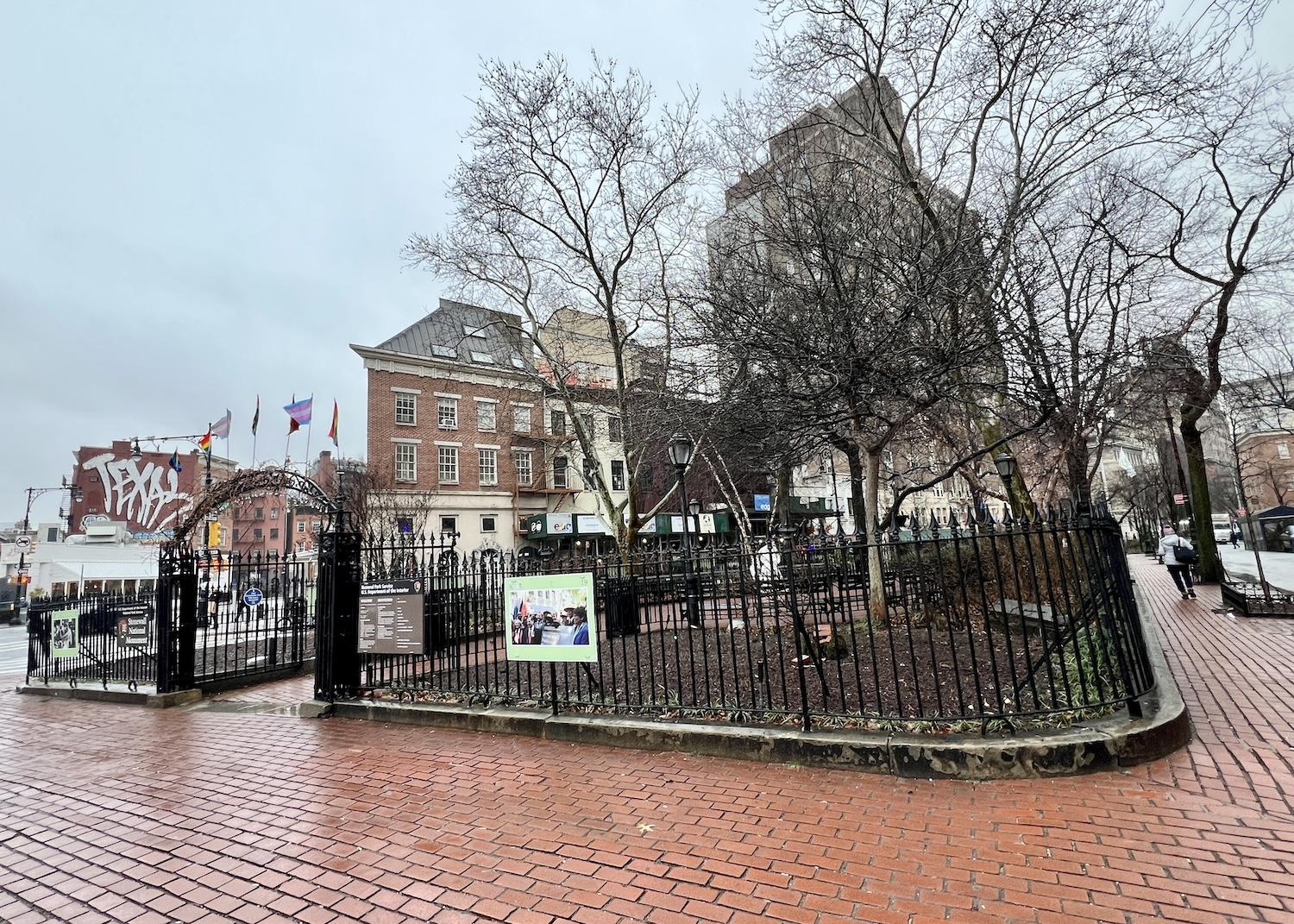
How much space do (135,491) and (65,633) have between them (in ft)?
79.3

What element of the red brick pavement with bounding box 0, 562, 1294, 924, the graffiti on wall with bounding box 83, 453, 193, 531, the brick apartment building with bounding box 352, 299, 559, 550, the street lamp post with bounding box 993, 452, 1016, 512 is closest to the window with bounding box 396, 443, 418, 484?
the brick apartment building with bounding box 352, 299, 559, 550

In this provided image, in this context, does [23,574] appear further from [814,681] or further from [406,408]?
[814,681]

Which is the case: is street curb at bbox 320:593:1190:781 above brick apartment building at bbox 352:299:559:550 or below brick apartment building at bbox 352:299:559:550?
below

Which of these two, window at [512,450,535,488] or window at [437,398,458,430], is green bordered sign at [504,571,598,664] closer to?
window at [437,398,458,430]

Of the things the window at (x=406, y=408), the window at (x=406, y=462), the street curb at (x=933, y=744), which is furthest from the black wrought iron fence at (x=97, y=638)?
the window at (x=406, y=408)

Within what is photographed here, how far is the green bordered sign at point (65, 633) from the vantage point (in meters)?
10.6

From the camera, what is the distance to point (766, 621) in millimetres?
11617

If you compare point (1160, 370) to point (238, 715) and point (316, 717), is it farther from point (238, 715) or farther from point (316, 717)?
point (238, 715)

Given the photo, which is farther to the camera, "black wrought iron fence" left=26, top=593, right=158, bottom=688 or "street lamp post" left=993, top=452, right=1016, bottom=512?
"street lamp post" left=993, top=452, right=1016, bottom=512

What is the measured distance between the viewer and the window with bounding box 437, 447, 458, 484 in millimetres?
35094

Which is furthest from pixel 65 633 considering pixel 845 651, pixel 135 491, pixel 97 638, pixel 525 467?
pixel 525 467

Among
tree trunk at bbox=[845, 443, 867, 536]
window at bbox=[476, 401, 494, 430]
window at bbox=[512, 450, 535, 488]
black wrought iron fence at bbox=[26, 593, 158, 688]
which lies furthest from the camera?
window at bbox=[512, 450, 535, 488]

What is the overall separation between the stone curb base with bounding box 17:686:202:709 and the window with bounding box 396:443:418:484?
74.4 feet

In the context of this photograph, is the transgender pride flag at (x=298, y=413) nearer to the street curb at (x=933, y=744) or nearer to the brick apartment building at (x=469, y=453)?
the brick apartment building at (x=469, y=453)
